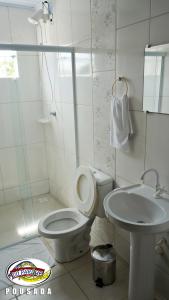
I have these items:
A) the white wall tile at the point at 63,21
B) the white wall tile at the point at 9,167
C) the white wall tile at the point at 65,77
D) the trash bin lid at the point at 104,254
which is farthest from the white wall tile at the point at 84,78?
the trash bin lid at the point at 104,254

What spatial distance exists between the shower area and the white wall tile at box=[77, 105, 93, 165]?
119 mm

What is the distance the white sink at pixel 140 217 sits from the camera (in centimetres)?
147

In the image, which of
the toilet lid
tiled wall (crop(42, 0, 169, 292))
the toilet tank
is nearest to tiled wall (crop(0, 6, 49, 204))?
tiled wall (crop(42, 0, 169, 292))

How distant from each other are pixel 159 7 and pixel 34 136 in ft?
7.08

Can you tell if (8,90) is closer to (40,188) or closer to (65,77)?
(65,77)

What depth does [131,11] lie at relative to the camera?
5.12ft

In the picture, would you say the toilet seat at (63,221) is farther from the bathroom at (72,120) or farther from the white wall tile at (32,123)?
the white wall tile at (32,123)

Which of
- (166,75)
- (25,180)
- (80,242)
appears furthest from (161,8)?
(25,180)

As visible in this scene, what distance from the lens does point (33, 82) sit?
9.27 feet

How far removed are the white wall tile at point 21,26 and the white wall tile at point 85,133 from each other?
1295 mm

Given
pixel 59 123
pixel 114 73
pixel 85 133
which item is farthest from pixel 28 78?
pixel 114 73

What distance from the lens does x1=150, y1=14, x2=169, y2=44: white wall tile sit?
1345 millimetres

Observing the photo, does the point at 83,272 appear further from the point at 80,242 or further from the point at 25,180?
the point at 25,180

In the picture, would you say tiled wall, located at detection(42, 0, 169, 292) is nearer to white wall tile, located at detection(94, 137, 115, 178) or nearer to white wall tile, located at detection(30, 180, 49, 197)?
white wall tile, located at detection(94, 137, 115, 178)
